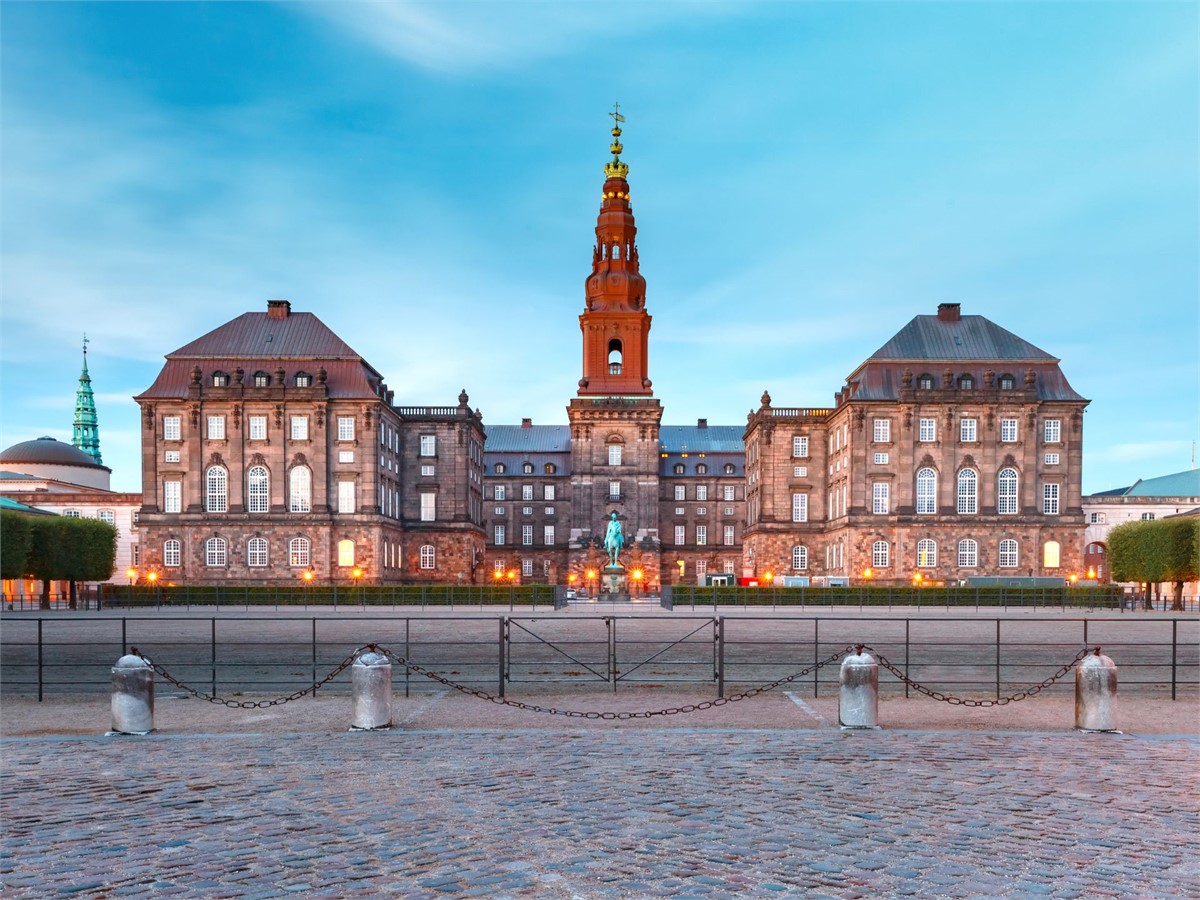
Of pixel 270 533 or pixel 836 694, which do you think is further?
pixel 270 533

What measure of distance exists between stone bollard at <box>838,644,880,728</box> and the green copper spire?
149829 mm

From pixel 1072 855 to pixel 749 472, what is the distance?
95.3m

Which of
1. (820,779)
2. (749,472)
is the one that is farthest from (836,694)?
(749,472)

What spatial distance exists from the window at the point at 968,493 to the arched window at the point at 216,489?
6007 cm

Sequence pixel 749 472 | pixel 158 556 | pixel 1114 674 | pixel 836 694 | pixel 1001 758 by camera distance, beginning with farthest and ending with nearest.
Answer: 1. pixel 749 472
2. pixel 158 556
3. pixel 836 694
4. pixel 1114 674
5. pixel 1001 758

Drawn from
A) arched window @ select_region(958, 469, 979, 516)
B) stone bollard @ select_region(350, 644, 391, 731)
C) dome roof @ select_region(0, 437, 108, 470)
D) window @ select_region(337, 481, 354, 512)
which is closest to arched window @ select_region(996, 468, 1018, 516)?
arched window @ select_region(958, 469, 979, 516)

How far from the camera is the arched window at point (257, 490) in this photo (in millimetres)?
76938

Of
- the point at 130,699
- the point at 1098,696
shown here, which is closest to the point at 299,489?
the point at 130,699

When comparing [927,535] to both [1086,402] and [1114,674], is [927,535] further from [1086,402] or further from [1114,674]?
[1114,674]

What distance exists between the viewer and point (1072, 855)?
7.79 meters

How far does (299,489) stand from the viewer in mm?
77375

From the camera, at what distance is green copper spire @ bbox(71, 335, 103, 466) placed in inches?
5591

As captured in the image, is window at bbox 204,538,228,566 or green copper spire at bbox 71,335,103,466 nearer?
window at bbox 204,538,228,566

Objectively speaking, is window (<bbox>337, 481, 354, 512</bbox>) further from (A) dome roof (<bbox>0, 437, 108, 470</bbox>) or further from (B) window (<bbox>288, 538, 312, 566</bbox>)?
(A) dome roof (<bbox>0, 437, 108, 470</bbox>)
